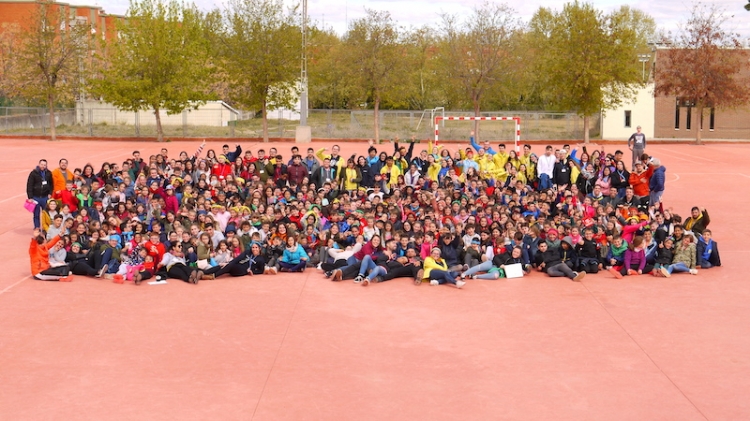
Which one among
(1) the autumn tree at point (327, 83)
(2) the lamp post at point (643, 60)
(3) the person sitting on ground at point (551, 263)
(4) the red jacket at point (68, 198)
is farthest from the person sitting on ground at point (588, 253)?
(2) the lamp post at point (643, 60)

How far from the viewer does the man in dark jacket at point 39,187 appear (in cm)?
1631

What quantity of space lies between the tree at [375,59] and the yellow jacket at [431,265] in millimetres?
29578

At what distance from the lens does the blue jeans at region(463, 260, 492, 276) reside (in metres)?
13.5

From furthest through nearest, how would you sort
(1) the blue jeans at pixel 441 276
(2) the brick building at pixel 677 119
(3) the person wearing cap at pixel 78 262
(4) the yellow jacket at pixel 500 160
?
1. (2) the brick building at pixel 677 119
2. (4) the yellow jacket at pixel 500 160
3. (3) the person wearing cap at pixel 78 262
4. (1) the blue jeans at pixel 441 276

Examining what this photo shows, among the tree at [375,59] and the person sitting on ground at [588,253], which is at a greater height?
the tree at [375,59]

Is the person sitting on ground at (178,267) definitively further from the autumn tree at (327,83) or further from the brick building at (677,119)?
the brick building at (677,119)

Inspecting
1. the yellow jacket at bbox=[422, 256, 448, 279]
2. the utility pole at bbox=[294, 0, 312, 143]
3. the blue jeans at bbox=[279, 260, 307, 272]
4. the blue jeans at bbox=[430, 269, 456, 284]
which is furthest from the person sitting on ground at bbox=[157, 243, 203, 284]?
the utility pole at bbox=[294, 0, 312, 143]

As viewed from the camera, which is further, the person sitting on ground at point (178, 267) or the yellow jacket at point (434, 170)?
the yellow jacket at point (434, 170)

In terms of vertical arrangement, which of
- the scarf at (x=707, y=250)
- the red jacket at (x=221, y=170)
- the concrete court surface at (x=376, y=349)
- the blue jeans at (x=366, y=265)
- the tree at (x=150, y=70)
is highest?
the tree at (x=150, y=70)

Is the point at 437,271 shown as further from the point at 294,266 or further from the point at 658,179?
the point at 658,179

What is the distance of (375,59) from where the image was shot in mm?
42250

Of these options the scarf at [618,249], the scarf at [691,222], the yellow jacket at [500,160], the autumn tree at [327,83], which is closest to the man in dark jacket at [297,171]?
the yellow jacket at [500,160]

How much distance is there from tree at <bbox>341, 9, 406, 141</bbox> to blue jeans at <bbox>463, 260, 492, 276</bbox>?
29443 millimetres

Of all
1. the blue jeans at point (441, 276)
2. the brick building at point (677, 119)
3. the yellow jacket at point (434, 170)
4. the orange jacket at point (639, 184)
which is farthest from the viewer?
the brick building at point (677, 119)
